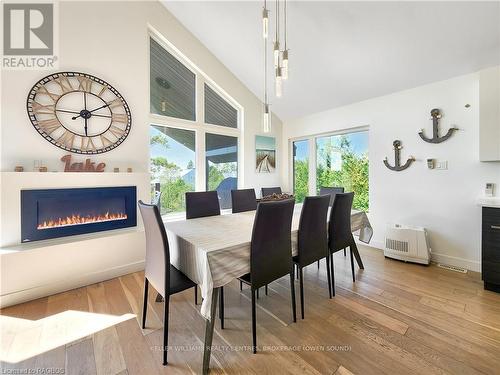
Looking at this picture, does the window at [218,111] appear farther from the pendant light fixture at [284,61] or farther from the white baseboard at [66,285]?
the white baseboard at [66,285]

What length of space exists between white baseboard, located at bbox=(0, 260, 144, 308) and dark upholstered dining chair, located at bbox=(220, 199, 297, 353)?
5.98ft

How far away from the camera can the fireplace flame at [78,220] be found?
2.42 m

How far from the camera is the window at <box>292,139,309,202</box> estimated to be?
184 inches

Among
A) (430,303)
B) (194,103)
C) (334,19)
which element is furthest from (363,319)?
(194,103)

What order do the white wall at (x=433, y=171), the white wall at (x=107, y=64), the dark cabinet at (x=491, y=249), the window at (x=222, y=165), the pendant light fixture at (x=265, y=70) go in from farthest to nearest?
the window at (x=222, y=165), the white wall at (x=433, y=171), the white wall at (x=107, y=64), the dark cabinet at (x=491, y=249), the pendant light fixture at (x=265, y=70)

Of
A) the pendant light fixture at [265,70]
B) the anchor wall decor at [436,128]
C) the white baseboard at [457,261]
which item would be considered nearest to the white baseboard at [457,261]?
the white baseboard at [457,261]

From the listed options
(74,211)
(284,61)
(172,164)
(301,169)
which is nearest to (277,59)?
(284,61)

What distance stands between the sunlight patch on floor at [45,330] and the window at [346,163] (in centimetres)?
362

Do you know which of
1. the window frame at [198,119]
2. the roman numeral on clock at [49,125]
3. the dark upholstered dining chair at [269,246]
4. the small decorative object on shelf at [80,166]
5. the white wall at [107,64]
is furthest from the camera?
the window frame at [198,119]

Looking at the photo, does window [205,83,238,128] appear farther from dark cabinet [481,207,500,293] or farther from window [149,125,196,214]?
dark cabinet [481,207,500,293]

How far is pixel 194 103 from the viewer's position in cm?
389

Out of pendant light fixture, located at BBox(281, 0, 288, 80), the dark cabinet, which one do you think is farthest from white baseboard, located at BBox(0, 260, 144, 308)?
the dark cabinet

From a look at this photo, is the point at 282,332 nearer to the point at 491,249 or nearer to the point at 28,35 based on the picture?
the point at 491,249

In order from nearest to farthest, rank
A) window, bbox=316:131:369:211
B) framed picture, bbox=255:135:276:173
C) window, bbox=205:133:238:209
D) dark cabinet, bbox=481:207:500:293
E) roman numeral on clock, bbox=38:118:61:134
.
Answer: dark cabinet, bbox=481:207:500:293 < roman numeral on clock, bbox=38:118:61:134 < window, bbox=316:131:369:211 < window, bbox=205:133:238:209 < framed picture, bbox=255:135:276:173
